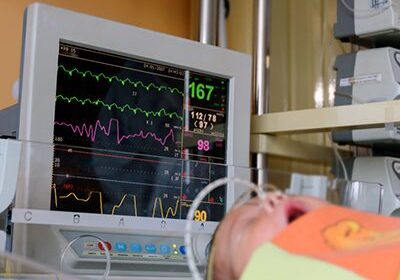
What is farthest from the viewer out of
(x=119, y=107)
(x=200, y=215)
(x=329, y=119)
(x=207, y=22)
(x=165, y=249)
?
(x=207, y=22)

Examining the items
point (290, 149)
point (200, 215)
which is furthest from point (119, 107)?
point (290, 149)

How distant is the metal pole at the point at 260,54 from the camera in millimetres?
1526

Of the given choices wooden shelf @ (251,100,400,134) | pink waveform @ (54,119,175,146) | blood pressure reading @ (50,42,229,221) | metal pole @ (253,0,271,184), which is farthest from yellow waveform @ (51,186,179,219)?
metal pole @ (253,0,271,184)

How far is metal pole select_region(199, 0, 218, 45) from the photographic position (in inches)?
59.9

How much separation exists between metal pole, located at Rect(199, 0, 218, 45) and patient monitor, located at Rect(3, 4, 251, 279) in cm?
30

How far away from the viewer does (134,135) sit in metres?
1.09

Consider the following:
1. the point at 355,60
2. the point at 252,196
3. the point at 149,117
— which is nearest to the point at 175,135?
the point at 149,117

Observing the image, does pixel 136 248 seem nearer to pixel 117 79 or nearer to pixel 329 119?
pixel 117 79

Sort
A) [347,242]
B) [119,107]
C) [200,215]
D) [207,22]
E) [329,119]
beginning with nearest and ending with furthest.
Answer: [347,242] → [200,215] → [119,107] → [329,119] → [207,22]

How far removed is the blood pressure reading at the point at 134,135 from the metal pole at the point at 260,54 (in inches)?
11.2

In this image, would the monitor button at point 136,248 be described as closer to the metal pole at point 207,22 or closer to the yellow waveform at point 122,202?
the yellow waveform at point 122,202

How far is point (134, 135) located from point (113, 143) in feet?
0.14

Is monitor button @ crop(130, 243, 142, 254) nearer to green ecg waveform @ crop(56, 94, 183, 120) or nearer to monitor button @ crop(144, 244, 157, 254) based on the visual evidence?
monitor button @ crop(144, 244, 157, 254)

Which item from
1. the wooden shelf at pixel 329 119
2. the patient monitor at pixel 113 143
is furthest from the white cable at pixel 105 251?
the wooden shelf at pixel 329 119
